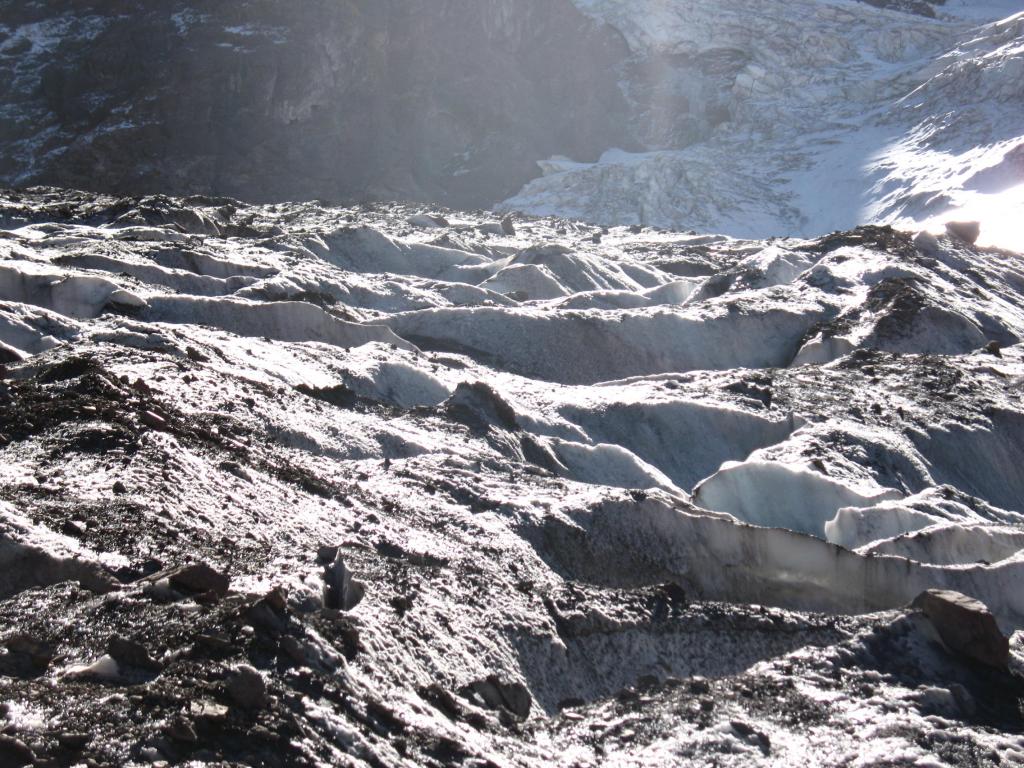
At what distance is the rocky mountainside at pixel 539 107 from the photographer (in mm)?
51625

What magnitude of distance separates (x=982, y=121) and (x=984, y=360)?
39316 millimetres

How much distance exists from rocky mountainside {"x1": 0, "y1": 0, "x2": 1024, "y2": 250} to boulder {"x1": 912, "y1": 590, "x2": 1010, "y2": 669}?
38.8m

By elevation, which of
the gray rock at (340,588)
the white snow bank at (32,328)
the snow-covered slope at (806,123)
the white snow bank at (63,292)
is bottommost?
the snow-covered slope at (806,123)

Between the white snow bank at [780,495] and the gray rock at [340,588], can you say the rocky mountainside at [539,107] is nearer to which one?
the white snow bank at [780,495]

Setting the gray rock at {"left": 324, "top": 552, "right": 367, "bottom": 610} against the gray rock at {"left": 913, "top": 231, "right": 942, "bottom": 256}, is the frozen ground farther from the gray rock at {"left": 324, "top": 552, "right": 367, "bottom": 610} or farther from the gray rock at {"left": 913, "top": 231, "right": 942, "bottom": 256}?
the gray rock at {"left": 913, "top": 231, "right": 942, "bottom": 256}

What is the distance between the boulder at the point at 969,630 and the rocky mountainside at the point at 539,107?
38842mm

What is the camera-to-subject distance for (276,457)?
9383 mm

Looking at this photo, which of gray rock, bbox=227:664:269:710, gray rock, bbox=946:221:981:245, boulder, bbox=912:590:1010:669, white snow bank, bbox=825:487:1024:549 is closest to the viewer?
gray rock, bbox=227:664:269:710

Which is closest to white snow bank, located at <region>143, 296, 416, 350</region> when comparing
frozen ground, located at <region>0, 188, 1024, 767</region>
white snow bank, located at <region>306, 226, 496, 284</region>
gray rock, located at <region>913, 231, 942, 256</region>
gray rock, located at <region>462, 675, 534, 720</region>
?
frozen ground, located at <region>0, 188, 1024, 767</region>

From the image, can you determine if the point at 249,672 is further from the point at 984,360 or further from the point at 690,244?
the point at 690,244

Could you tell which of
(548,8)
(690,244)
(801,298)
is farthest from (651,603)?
(548,8)

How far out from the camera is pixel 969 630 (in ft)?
22.8

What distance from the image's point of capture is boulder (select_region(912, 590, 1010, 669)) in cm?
689

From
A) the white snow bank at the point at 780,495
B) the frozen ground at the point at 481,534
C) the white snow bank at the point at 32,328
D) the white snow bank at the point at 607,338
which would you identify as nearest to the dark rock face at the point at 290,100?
the white snow bank at the point at 607,338
